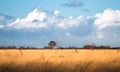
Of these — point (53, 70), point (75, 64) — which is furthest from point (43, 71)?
point (75, 64)

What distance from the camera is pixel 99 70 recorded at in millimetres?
12922

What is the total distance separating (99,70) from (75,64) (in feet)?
5.24

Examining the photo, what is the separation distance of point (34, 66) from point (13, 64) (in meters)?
0.95

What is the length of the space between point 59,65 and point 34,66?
1.07 m

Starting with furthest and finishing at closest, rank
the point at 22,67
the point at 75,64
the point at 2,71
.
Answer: the point at 75,64, the point at 22,67, the point at 2,71

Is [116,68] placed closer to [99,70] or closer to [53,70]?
[99,70]

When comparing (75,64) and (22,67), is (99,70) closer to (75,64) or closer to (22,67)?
(75,64)

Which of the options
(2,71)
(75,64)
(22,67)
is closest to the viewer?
(2,71)

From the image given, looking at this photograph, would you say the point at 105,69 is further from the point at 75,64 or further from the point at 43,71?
the point at 43,71

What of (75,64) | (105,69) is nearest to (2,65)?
(75,64)

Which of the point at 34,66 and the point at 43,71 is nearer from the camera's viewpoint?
the point at 43,71

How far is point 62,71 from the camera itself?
41.6 ft

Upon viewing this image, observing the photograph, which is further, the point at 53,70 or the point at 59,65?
the point at 59,65

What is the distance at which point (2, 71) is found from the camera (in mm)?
12250
